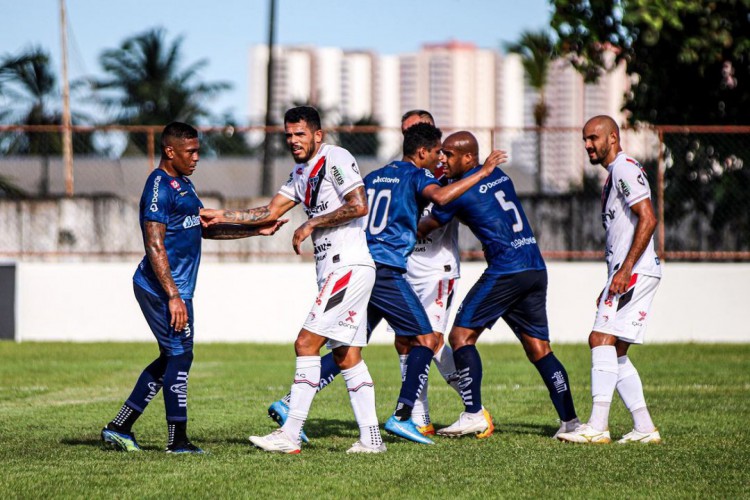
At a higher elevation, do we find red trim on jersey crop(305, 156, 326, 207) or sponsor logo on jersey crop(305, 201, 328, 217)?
red trim on jersey crop(305, 156, 326, 207)

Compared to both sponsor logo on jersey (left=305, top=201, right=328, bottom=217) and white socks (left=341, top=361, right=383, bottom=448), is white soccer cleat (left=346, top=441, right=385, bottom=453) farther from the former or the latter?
sponsor logo on jersey (left=305, top=201, right=328, bottom=217)

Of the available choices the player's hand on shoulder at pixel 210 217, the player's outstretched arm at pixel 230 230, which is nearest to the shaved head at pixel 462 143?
the player's outstretched arm at pixel 230 230

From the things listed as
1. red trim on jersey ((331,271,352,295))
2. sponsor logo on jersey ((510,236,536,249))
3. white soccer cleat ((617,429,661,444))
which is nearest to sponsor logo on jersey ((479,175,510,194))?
sponsor logo on jersey ((510,236,536,249))

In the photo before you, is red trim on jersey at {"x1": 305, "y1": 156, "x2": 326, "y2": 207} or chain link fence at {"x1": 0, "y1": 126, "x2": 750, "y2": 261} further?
chain link fence at {"x1": 0, "y1": 126, "x2": 750, "y2": 261}

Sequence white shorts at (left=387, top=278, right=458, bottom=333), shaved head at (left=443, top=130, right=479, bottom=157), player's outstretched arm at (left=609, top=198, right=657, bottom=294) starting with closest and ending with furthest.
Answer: player's outstretched arm at (left=609, top=198, right=657, bottom=294)
shaved head at (left=443, top=130, right=479, bottom=157)
white shorts at (left=387, top=278, right=458, bottom=333)

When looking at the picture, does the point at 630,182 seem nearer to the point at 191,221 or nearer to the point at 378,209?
the point at 378,209

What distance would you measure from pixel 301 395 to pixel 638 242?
2.49 metres

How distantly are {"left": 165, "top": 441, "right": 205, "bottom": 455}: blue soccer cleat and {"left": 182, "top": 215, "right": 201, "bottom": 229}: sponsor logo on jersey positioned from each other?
55.7 inches

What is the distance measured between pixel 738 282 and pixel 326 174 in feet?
36.6

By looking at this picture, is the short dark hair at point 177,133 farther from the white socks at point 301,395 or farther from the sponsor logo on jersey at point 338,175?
the white socks at point 301,395

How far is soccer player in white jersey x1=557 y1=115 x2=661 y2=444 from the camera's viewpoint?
7672mm

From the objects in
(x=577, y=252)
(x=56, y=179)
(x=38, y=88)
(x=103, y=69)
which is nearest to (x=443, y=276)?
(x=577, y=252)

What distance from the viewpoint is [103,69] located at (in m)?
61.2

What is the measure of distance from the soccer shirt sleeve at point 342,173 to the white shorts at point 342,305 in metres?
0.51
